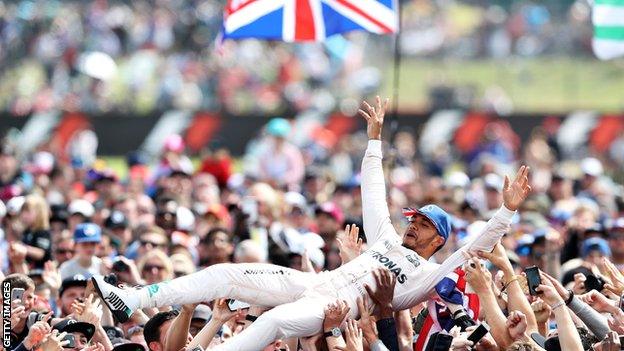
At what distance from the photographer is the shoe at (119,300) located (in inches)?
418

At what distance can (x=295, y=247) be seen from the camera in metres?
14.6

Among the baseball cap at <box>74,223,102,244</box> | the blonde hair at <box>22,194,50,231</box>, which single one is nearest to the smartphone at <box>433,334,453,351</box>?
the baseball cap at <box>74,223,102,244</box>

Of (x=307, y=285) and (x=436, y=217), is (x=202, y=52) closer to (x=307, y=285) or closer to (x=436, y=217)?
(x=436, y=217)

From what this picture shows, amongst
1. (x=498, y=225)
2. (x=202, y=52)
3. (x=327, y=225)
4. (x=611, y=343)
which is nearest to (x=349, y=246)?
(x=498, y=225)

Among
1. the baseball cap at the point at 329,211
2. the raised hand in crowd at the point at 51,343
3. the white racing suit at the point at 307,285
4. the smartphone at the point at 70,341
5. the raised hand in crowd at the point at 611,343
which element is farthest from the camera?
the baseball cap at the point at 329,211

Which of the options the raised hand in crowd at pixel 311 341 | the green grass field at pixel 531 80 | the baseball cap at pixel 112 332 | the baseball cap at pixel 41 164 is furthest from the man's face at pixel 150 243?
the green grass field at pixel 531 80

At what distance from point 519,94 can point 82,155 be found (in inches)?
424

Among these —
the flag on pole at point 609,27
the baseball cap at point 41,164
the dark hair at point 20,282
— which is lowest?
the baseball cap at point 41,164

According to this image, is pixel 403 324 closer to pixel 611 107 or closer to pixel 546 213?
pixel 546 213

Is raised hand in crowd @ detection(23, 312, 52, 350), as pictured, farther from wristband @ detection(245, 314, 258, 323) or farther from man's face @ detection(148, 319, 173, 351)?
wristband @ detection(245, 314, 258, 323)

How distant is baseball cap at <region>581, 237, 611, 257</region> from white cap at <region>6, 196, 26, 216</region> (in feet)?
18.2

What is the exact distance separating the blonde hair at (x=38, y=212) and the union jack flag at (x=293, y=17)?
2.51 metres

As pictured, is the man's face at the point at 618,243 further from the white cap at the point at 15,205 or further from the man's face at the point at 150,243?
the white cap at the point at 15,205

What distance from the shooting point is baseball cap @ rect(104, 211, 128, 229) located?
640 inches
